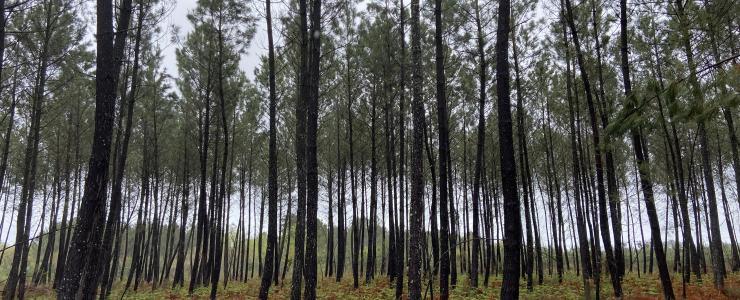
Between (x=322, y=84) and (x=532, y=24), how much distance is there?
24.1ft

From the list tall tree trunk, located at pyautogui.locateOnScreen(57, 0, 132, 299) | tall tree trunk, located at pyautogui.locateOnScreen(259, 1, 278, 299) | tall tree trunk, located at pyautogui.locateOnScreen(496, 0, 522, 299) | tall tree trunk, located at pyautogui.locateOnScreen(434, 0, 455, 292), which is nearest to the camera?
tall tree trunk, located at pyautogui.locateOnScreen(57, 0, 132, 299)

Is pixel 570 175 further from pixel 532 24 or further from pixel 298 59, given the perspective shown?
pixel 298 59

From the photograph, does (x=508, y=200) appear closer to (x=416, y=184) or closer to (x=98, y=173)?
(x=416, y=184)

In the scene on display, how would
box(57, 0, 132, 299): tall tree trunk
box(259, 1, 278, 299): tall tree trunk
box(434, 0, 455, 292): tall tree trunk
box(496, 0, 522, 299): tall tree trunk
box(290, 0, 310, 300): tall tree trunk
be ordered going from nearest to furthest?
1. box(57, 0, 132, 299): tall tree trunk
2. box(496, 0, 522, 299): tall tree trunk
3. box(290, 0, 310, 300): tall tree trunk
4. box(434, 0, 455, 292): tall tree trunk
5. box(259, 1, 278, 299): tall tree trunk

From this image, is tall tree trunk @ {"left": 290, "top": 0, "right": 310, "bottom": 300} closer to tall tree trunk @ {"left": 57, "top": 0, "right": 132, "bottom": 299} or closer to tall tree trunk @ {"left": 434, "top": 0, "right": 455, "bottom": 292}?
tall tree trunk @ {"left": 434, "top": 0, "right": 455, "bottom": 292}

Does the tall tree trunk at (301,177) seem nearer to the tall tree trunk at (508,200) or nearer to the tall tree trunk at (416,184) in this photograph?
the tall tree trunk at (416,184)

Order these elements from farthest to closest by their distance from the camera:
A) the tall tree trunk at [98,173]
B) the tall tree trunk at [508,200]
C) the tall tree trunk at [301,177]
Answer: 1. the tall tree trunk at [301,177]
2. the tall tree trunk at [508,200]
3. the tall tree trunk at [98,173]

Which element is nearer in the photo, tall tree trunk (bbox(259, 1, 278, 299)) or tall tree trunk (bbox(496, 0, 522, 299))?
tall tree trunk (bbox(496, 0, 522, 299))

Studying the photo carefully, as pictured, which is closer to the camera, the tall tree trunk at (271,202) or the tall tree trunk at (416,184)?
the tall tree trunk at (416,184)

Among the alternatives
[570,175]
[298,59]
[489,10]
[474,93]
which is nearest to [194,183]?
[298,59]

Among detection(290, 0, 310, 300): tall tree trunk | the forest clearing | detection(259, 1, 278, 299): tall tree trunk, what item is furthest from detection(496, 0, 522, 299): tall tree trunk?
detection(259, 1, 278, 299): tall tree trunk

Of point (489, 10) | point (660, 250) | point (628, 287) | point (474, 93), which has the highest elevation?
point (489, 10)

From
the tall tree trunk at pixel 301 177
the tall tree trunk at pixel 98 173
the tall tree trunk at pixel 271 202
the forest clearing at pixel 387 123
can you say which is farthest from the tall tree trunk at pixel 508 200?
the tall tree trunk at pixel 271 202

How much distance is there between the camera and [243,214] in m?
24.2
